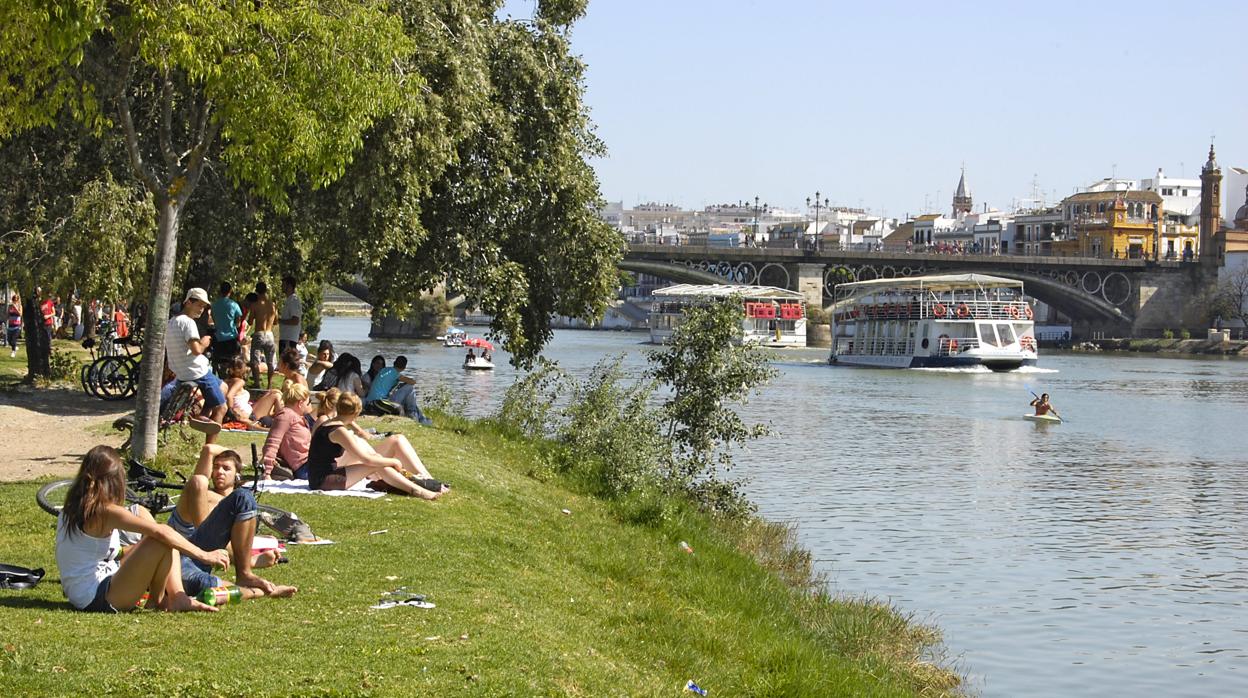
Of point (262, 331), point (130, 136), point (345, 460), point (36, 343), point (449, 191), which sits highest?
point (449, 191)

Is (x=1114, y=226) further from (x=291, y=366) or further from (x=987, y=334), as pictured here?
(x=291, y=366)

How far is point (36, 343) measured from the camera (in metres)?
23.8

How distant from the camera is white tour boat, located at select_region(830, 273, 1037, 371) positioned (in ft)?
269

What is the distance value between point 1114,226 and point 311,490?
155819 millimetres

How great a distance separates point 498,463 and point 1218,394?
5292cm

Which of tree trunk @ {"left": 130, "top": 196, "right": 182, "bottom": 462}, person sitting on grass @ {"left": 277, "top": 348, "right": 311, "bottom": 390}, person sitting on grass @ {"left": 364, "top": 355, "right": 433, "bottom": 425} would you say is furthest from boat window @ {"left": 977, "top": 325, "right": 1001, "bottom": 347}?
tree trunk @ {"left": 130, "top": 196, "right": 182, "bottom": 462}

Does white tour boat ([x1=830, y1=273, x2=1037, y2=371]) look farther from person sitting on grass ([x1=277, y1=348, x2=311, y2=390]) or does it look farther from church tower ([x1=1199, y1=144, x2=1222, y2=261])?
person sitting on grass ([x1=277, y1=348, x2=311, y2=390])

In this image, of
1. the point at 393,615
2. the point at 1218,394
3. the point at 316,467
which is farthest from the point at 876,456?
the point at 1218,394

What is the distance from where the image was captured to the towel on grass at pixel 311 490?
13.2 metres

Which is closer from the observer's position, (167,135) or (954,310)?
(167,135)

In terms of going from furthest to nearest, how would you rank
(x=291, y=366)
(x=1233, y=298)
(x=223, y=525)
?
(x=1233, y=298) < (x=291, y=366) < (x=223, y=525)

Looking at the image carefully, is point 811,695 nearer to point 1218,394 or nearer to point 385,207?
point 385,207

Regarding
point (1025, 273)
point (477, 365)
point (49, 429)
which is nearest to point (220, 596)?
point (49, 429)

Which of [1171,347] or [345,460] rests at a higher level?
[1171,347]
